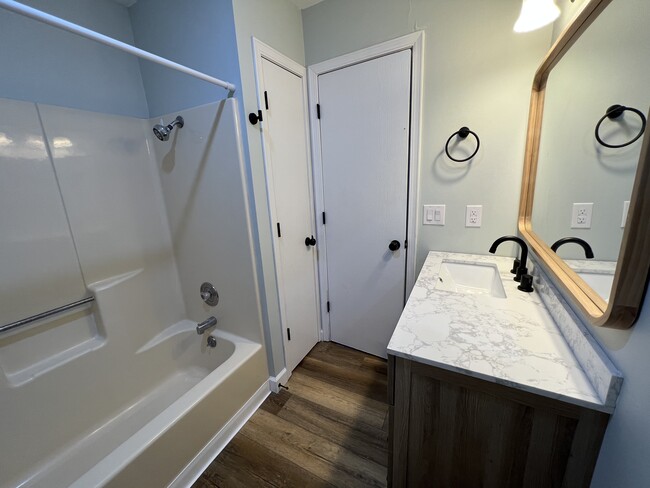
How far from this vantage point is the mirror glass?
0.61 meters

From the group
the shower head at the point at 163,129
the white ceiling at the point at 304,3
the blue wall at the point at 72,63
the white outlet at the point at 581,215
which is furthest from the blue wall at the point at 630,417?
the blue wall at the point at 72,63

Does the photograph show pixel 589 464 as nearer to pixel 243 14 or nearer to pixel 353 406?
pixel 353 406

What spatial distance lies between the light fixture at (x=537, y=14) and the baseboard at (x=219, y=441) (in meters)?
2.34

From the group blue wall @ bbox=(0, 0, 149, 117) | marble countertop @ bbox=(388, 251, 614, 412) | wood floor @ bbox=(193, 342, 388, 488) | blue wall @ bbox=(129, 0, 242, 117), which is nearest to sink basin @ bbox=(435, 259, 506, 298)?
marble countertop @ bbox=(388, 251, 614, 412)

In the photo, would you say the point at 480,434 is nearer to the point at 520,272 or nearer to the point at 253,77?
the point at 520,272

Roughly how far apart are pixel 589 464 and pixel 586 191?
783mm

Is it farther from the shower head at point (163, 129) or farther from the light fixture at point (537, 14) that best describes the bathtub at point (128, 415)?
the light fixture at point (537, 14)

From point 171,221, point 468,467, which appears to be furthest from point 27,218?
point 468,467

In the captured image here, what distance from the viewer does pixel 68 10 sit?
139 centimetres

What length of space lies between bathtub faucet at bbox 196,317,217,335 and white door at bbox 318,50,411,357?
36.4 inches

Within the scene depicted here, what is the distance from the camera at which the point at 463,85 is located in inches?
56.7

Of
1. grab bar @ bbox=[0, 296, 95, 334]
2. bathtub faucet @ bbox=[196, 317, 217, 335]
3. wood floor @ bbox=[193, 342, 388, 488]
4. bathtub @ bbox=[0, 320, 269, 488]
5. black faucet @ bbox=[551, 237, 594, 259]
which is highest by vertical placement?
black faucet @ bbox=[551, 237, 594, 259]

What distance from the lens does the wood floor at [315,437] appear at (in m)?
1.25

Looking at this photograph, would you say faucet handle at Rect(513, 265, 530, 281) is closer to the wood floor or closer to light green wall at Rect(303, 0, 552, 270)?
light green wall at Rect(303, 0, 552, 270)
